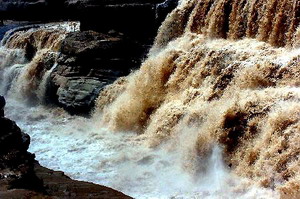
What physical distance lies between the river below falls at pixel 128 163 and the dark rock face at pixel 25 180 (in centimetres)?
84

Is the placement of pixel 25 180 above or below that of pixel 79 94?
above

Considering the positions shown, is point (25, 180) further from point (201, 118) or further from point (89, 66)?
point (89, 66)

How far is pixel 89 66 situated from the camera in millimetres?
12039

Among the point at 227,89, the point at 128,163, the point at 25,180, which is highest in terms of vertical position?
the point at 227,89

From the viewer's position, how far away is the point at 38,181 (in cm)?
498

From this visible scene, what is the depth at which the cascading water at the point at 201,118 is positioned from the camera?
6.35 metres

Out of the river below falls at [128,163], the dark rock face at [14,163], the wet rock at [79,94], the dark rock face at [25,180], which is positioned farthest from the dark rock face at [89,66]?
the dark rock face at [14,163]

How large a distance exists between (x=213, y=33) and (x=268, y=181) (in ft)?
14.8

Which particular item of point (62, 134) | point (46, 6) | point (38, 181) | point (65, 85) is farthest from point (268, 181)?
point (46, 6)

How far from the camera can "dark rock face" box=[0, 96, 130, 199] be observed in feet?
14.2

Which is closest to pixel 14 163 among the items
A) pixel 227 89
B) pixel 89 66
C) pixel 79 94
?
pixel 227 89

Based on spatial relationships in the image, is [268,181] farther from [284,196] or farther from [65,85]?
[65,85]

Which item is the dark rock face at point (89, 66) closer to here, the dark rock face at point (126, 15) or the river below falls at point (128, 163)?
the dark rock face at point (126, 15)

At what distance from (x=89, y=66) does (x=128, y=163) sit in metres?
4.99
